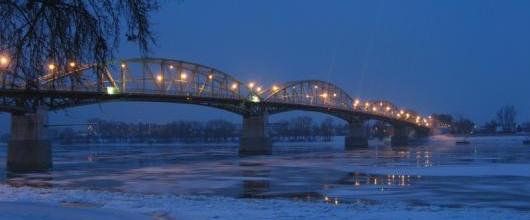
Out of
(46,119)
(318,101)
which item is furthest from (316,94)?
(46,119)

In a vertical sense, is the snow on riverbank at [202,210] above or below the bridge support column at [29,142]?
below

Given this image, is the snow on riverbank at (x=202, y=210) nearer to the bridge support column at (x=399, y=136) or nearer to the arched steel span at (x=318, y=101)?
the arched steel span at (x=318, y=101)

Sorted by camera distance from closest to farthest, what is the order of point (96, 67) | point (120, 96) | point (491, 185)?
1. point (96, 67)
2. point (491, 185)
3. point (120, 96)

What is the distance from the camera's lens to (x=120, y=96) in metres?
76.1

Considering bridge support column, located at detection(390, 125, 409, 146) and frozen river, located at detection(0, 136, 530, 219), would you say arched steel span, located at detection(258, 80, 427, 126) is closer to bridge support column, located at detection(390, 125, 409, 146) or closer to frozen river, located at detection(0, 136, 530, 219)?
bridge support column, located at detection(390, 125, 409, 146)

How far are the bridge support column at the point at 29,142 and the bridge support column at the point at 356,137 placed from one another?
80961mm

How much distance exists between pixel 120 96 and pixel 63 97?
8.81m

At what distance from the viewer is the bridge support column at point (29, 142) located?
62562 millimetres

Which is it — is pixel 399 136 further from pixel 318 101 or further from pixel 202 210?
pixel 202 210

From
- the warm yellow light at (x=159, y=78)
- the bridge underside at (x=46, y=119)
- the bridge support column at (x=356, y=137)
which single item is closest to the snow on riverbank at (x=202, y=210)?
the bridge underside at (x=46, y=119)

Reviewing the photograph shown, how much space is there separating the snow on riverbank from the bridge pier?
247 feet

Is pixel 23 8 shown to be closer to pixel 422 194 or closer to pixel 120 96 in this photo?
pixel 422 194

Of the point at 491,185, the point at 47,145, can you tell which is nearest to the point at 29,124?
the point at 47,145

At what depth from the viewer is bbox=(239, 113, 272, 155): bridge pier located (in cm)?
9888
